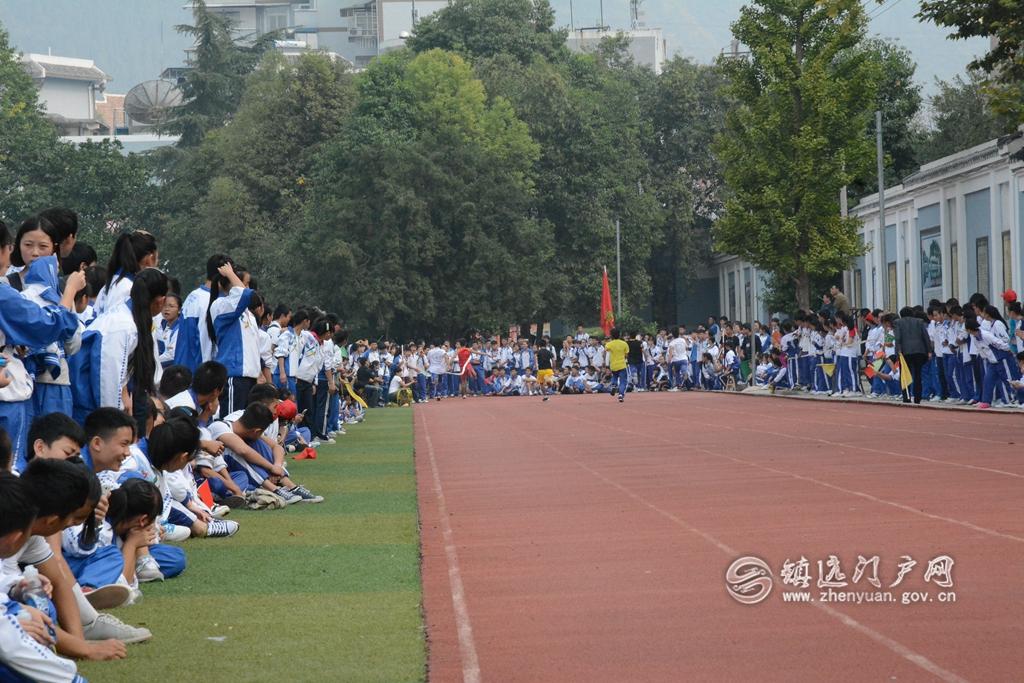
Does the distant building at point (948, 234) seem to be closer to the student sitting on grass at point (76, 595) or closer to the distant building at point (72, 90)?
the student sitting on grass at point (76, 595)

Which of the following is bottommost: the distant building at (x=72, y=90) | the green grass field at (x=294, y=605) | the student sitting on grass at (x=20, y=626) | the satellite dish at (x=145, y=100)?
the green grass field at (x=294, y=605)

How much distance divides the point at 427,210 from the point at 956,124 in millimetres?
19095

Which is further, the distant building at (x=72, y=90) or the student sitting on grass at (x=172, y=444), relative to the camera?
the distant building at (x=72, y=90)

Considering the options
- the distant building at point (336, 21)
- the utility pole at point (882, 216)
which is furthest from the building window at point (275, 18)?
the utility pole at point (882, 216)

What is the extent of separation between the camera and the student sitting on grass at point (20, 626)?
566 centimetres

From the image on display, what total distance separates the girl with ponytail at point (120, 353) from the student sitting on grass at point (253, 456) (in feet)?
9.36

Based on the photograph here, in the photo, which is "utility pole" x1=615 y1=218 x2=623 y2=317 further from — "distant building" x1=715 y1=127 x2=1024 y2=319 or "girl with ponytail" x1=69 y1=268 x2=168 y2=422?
"girl with ponytail" x1=69 y1=268 x2=168 y2=422

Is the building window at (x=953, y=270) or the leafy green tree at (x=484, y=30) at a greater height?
Answer: the leafy green tree at (x=484, y=30)

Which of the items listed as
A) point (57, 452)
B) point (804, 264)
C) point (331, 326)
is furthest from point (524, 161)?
point (57, 452)

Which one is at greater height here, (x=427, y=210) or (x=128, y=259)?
(x=427, y=210)

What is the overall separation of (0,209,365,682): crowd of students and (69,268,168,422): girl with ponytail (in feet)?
0.03

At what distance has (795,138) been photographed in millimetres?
39875

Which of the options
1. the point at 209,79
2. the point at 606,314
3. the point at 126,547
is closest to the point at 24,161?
the point at 209,79

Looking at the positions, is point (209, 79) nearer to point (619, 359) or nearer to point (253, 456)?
point (619, 359)
